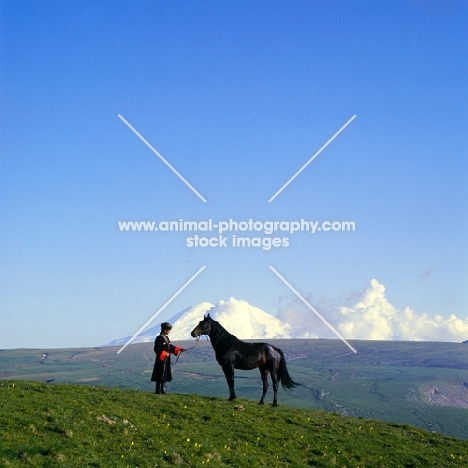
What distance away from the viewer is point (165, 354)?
31.5m

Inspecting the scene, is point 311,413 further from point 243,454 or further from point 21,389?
point 21,389

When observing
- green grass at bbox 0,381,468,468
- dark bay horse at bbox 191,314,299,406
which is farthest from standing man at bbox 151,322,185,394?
dark bay horse at bbox 191,314,299,406

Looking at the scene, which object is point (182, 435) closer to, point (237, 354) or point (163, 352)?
point (163, 352)

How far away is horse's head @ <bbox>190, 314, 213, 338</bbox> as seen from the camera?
31797mm

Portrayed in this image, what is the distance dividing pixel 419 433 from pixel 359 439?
5.18 m

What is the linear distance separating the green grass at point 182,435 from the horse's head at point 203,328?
3.24m

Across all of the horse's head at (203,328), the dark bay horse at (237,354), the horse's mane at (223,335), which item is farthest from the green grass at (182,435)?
the horse's head at (203,328)

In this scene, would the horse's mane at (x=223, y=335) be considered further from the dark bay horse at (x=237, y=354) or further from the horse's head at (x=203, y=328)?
the horse's head at (x=203, y=328)

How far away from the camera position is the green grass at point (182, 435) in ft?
69.1

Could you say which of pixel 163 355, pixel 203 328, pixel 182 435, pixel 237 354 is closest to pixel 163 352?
pixel 163 355

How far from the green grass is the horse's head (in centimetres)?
324

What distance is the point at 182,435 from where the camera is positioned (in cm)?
2473

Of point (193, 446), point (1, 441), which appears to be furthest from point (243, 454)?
point (1, 441)

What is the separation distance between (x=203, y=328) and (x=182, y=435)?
314 inches
